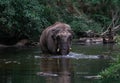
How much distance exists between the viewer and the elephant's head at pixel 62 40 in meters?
20.9

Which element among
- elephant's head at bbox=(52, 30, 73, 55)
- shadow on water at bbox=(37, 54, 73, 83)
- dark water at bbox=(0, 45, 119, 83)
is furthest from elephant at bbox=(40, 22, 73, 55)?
shadow on water at bbox=(37, 54, 73, 83)

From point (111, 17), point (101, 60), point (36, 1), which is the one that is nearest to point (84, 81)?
point (101, 60)

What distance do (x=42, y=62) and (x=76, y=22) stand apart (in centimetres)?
1579

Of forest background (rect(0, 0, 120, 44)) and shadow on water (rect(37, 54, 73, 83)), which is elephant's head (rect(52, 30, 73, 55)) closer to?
shadow on water (rect(37, 54, 73, 83))

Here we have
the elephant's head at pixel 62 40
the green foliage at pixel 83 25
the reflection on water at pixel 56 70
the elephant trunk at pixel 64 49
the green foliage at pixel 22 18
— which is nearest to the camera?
the reflection on water at pixel 56 70

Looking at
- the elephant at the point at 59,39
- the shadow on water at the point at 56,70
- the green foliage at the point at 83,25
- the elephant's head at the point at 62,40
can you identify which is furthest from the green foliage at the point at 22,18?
the shadow on water at the point at 56,70

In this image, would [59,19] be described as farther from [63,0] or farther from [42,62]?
[42,62]

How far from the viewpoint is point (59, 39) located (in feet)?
69.5

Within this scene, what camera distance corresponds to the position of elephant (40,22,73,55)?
69.0ft

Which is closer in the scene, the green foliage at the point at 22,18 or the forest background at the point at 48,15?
the green foliage at the point at 22,18

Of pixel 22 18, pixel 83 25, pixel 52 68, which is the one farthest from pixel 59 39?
pixel 83 25

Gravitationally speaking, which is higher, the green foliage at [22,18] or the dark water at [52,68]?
the green foliage at [22,18]

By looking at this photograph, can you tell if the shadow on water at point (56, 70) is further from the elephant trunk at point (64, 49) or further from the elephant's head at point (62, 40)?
the elephant's head at point (62, 40)

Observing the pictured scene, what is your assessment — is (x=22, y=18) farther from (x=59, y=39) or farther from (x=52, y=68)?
(x=52, y=68)
